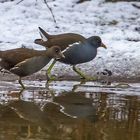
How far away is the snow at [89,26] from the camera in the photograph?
42.5 feet

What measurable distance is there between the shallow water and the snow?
1367 millimetres

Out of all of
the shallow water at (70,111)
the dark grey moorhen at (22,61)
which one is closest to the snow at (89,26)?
the shallow water at (70,111)

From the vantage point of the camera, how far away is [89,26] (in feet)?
49.5

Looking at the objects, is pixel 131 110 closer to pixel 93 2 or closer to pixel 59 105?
pixel 59 105

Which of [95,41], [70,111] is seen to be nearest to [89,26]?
[95,41]

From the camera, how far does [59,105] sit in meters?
9.27

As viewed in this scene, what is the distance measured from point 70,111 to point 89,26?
6.49m

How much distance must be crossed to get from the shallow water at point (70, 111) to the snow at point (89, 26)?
1367 mm

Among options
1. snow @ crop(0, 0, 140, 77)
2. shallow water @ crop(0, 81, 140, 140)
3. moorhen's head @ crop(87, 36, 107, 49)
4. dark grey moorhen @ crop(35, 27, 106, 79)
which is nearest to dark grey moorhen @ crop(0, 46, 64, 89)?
shallow water @ crop(0, 81, 140, 140)

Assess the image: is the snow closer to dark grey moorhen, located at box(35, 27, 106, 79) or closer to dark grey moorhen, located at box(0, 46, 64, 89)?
dark grey moorhen, located at box(35, 27, 106, 79)

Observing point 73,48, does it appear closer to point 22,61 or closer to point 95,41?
point 95,41

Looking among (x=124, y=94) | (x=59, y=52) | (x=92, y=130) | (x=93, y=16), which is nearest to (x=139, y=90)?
(x=124, y=94)

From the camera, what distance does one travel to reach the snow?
12.9m

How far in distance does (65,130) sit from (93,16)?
8.47 m
